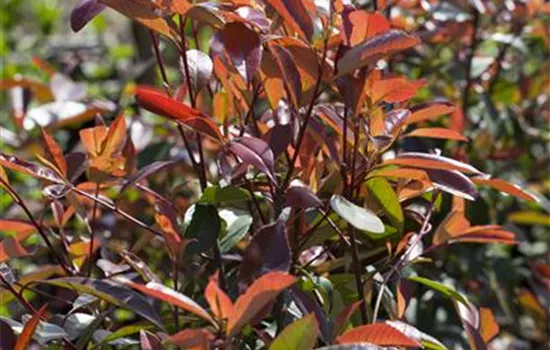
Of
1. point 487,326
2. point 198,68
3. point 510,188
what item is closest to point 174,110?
point 198,68

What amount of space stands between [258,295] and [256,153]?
240mm

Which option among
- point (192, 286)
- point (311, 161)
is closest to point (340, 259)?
point (311, 161)

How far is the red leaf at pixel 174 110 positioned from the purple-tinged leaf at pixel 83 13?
0.34ft

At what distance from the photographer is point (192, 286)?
158 centimetres

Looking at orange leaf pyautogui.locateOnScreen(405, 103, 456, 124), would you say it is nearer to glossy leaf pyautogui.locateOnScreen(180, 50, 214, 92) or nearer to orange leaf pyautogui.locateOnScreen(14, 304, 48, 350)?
glossy leaf pyautogui.locateOnScreen(180, 50, 214, 92)

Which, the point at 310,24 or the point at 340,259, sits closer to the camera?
the point at 310,24

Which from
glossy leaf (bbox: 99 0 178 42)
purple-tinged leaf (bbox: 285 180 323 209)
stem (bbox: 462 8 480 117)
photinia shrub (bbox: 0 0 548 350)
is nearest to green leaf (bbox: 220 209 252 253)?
photinia shrub (bbox: 0 0 548 350)

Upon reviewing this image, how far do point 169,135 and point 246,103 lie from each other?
3.41 feet

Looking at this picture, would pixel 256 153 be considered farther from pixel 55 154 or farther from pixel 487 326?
pixel 487 326

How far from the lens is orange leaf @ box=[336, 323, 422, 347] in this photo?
3.67ft

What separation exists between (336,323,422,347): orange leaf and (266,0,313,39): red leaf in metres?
0.32

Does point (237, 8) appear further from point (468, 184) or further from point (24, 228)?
point (24, 228)

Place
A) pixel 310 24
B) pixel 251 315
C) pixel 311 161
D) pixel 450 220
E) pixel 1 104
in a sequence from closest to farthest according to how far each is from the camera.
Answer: pixel 251 315
pixel 310 24
pixel 311 161
pixel 450 220
pixel 1 104

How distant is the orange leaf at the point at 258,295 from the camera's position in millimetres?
1010
